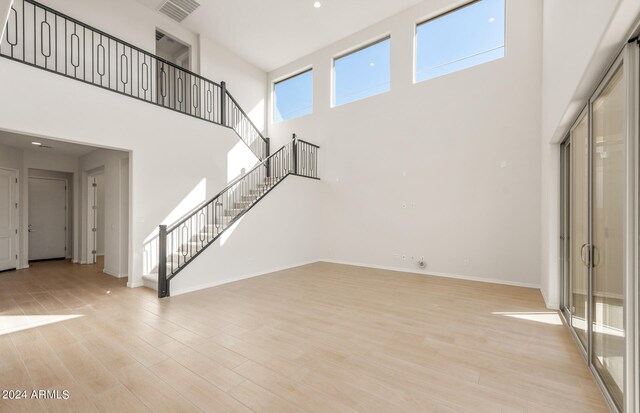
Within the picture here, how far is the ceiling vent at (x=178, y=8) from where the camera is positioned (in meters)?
6.46

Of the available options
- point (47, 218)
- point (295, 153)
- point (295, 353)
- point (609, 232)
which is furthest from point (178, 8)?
point (609, 232)

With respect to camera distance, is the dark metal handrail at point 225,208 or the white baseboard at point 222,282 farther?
the dark metal handrail at point 225,208

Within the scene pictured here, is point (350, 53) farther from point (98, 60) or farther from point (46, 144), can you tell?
point (46, 144)

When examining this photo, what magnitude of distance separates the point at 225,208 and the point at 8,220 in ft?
16.8

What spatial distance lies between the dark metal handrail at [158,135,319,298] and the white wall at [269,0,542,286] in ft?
2.26

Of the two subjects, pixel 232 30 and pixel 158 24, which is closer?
pixel 158 24

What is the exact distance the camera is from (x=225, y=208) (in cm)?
727

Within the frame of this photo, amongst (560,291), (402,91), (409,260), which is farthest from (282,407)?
(402,91)

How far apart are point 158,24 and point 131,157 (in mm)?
4020

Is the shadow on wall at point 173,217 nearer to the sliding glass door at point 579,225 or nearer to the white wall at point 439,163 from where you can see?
the white wall at point 439,163

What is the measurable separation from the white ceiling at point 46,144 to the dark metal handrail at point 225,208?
10.9 ft

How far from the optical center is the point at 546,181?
4168 mm

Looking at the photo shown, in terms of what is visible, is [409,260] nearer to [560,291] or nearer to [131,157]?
[560,291]

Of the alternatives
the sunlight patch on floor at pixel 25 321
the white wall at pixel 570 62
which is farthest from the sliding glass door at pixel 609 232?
the sunlight patch on floor at pixel 25 321
